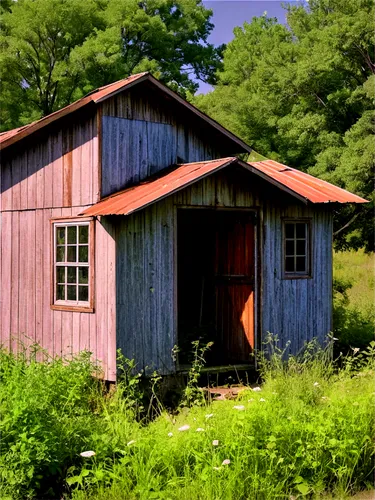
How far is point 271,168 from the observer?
14430 mm

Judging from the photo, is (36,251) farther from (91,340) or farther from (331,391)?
(331,391)

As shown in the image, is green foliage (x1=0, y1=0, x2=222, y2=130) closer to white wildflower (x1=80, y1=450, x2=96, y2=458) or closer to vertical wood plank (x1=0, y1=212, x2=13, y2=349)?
vertical wood plank (x1=0, y1=212, x2=13, y2=349)

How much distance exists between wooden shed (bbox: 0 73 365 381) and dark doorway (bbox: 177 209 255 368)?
29 millimetres

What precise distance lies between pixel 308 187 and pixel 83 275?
4.78 metres

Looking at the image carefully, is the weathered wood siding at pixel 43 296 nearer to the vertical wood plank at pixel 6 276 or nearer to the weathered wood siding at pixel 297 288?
the vertical wood plank at pixel 6 276

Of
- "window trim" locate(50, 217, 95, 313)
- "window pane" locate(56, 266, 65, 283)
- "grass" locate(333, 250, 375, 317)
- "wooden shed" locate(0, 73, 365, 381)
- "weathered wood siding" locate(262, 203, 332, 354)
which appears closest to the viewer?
"wooden shed" locate(0, 73, 365, 381)

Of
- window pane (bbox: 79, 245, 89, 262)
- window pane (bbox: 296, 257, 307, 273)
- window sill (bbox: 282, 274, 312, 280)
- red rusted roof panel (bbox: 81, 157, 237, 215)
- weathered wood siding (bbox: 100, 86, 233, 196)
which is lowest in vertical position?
window sill (bbox: 282, 274, 312, 280)

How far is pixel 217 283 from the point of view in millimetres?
13219

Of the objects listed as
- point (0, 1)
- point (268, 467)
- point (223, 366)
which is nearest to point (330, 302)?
point (223, 366)

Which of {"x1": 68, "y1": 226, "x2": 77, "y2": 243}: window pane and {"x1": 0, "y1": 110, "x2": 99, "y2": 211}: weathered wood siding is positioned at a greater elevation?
{"x1": 0, "y1": 110, "x2": 99, "y2": 211}: weathered wood siding

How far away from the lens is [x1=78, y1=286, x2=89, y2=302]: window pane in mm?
11136

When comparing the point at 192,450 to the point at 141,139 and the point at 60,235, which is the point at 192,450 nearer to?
the point at 60,235

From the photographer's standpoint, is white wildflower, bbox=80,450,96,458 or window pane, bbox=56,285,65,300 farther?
window pane, bbox=56,285,65,300

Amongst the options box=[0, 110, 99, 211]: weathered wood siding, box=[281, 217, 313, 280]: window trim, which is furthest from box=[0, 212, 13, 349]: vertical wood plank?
box=[281, 217, 313, 280]: window trim
